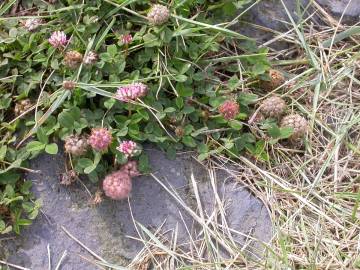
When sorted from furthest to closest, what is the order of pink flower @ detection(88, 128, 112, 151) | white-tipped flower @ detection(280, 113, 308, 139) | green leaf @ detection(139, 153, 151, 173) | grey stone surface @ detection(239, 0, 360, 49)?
grey stone surface @ detection(239, 0, 360, 49) < white-tipped flower @ detection(280, 113, 308, 139) < green leaf @ detection(139, 153, 151, 173) < pink flower @ detection(88, 128, 112, 151)

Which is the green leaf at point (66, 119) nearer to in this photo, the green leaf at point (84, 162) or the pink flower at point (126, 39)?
the green leaf at point (84, 162)

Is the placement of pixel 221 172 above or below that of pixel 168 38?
below

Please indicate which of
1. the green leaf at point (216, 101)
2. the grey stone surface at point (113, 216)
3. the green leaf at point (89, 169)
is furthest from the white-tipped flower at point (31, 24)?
the green leaf at point (216, 101)

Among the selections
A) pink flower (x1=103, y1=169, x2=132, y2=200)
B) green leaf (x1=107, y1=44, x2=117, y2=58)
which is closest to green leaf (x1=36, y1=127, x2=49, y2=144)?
pink flower (x1=103, y1=169, x2=132, y2=200)

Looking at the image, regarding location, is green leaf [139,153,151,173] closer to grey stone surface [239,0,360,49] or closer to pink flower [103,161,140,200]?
pink flower [103,161,140,200]

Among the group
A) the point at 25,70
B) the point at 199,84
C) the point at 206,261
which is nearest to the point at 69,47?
the point at 25,70

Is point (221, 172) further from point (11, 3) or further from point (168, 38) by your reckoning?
point (11, 3)
